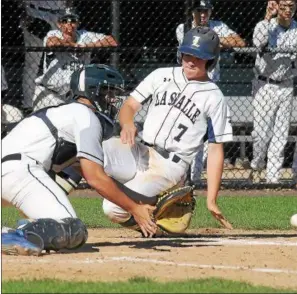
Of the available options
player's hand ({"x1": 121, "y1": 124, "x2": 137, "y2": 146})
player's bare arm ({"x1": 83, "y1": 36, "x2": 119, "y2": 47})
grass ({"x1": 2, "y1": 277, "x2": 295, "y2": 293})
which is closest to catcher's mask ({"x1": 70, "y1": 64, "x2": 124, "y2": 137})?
player's hand ({"x1": 121, "y1": 124, "x2": 137, "y2": 146})

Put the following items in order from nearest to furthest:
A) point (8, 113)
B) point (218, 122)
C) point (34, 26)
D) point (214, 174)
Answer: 1. point (214, 174)
2. point (218, 122)
3. point (8, 113)
4. point (34, 26)

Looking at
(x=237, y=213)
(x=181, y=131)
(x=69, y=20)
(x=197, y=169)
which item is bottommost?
(x=197, y=169)

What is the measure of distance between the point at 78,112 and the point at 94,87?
357mm

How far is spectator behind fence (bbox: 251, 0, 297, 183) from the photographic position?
12.9 metres

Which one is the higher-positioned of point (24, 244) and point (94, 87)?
point (94, 87)

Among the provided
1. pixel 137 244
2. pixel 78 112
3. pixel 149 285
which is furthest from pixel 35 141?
pixel 149 285

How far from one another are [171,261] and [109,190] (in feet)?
1.97

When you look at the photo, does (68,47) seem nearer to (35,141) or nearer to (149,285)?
(35,141)

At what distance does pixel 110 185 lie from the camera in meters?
7.07

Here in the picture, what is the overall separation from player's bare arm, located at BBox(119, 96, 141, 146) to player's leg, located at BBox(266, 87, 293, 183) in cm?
463

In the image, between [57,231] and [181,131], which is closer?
[57,231]

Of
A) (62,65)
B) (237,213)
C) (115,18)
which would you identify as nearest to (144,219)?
(237,213)

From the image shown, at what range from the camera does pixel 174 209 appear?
8.56 metres

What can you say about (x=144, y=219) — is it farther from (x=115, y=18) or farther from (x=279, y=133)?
(x=115, y=18)
